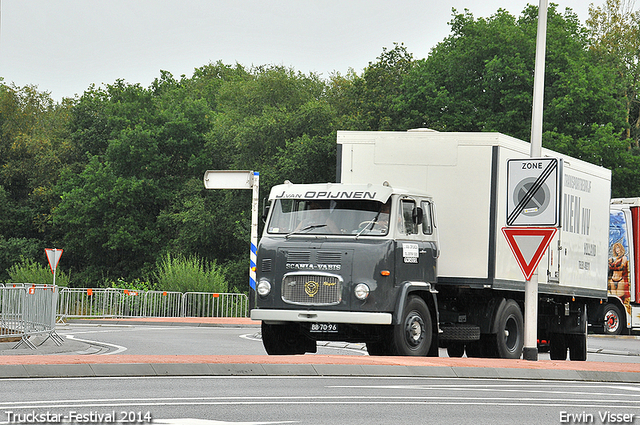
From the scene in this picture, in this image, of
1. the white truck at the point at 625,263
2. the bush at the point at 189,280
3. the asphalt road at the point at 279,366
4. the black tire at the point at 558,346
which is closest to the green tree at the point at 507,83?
the bush at the point at 189,280

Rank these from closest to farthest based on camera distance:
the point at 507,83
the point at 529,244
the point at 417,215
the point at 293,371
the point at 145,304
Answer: the point at 293,371, the point at 529,244, the point at 417,215, the point at 145,304, the point at 507,83

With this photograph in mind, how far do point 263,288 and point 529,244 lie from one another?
4167 mm

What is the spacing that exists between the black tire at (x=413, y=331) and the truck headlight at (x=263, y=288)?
2041 mm

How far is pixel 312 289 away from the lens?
15094 mm

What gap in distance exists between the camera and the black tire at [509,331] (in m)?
16.8

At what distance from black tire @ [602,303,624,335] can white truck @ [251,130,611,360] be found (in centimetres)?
1153

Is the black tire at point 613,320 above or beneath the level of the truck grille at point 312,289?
beneath

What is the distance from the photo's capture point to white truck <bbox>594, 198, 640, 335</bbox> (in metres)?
28.7

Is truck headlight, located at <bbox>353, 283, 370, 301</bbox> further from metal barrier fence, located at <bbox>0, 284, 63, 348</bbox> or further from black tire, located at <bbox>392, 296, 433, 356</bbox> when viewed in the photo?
metal barrier fence, located at <bbox>0, 284, 63, 348</bbox>

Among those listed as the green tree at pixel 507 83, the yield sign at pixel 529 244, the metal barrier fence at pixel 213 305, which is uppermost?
the green tree at pixel 507 83

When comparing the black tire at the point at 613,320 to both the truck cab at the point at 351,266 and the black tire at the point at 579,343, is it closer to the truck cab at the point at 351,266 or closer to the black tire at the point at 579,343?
the black tire at the point at 579,343

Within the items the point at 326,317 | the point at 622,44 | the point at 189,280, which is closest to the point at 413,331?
the point at 326,317

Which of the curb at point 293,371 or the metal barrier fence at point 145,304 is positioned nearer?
the curb at point 293,371

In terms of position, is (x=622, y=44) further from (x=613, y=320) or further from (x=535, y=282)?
(x=535, y=282)
